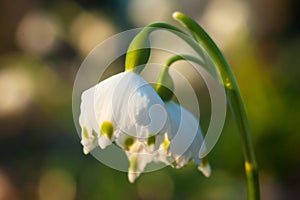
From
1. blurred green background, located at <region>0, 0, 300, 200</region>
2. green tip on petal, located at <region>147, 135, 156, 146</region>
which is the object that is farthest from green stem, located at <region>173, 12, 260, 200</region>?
blurred green background, located at <region>0, 0, 300, 200</region>

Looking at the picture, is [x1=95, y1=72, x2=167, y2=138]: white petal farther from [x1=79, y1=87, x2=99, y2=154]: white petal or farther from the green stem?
the green stem

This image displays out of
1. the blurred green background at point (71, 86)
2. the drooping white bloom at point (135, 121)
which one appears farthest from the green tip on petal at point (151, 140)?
the blurred green background at point (71, 86)

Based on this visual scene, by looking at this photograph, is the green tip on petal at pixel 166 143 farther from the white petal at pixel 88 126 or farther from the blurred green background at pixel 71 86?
the blurred green background at pixel 71 86

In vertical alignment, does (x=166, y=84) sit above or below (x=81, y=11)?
above

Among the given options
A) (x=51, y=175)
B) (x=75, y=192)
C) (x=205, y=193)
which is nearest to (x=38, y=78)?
(x=51, y=175)

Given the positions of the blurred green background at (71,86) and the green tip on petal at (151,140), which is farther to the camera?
the blurred green background at (71,86)

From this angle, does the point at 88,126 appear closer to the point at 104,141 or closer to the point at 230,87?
the point at 104,141

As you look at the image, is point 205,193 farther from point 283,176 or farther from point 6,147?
point 6,147
